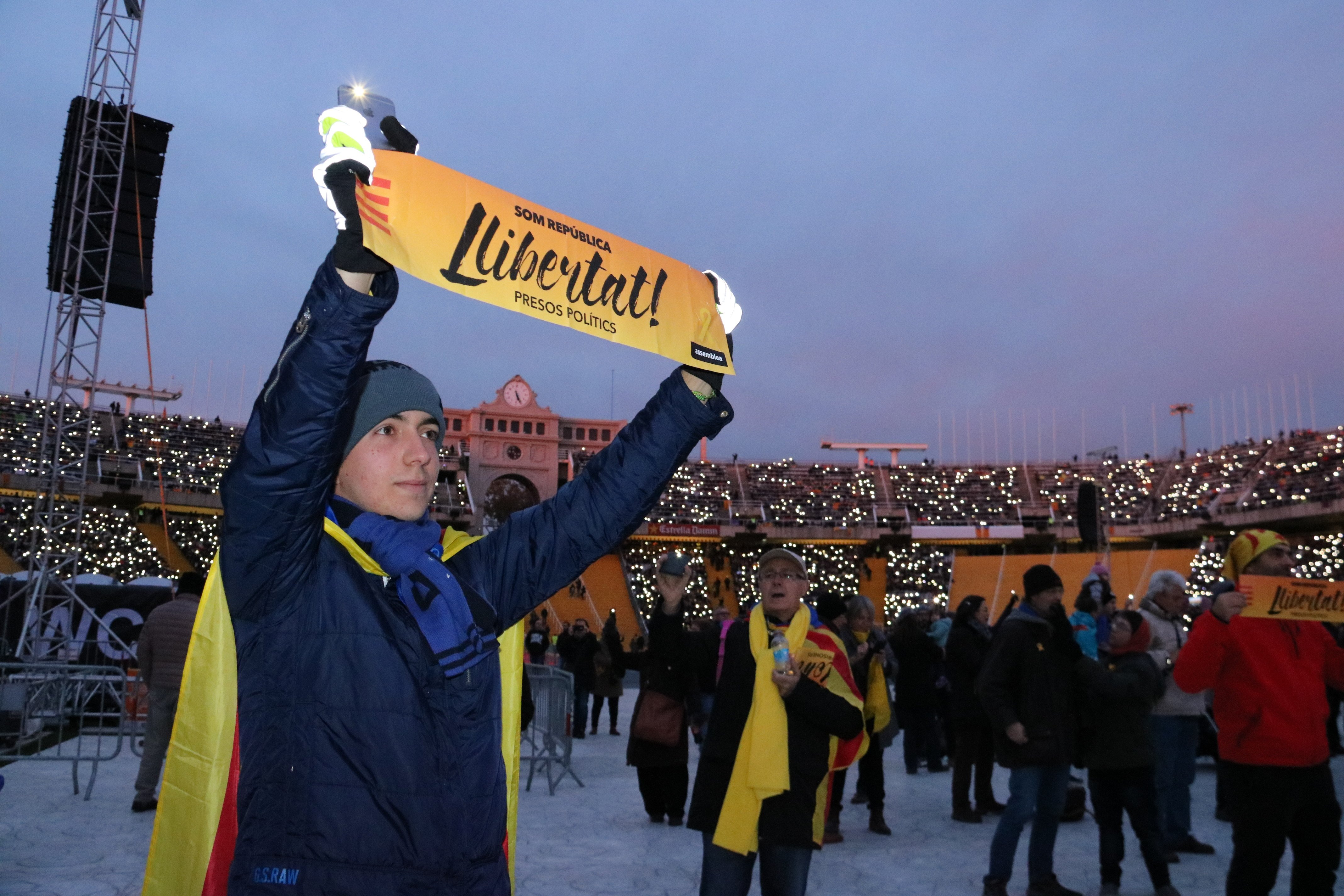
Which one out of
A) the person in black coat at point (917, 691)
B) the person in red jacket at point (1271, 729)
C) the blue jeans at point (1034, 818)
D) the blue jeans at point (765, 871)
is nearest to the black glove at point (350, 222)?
the blue jeans at point (765, 871)

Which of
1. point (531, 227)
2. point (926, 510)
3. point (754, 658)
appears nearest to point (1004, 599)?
point (926, 510)

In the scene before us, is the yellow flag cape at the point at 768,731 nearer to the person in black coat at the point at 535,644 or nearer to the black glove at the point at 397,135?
the black glove at the point at 397,135

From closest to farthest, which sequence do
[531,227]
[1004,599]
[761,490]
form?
[531,227]
[1004,599]
[761,490]

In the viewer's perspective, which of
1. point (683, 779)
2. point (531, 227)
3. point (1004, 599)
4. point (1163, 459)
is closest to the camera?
point (531, 227)

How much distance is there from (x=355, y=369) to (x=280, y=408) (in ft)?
0.42

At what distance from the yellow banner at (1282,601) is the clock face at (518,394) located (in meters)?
41.0

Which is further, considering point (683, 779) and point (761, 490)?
point (761, 490)

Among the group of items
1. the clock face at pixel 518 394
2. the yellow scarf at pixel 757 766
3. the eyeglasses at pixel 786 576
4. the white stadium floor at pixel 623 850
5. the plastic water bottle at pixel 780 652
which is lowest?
the white stadium floor at pixel 623 850

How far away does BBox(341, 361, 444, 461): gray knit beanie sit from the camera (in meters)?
1.64

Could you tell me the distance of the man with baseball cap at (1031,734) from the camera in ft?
15.3

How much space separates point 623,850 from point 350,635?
15.7ft

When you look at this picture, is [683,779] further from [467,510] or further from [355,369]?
[467,510]

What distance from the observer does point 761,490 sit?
1661 inches

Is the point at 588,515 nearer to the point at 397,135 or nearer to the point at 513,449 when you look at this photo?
the point at 397,135
